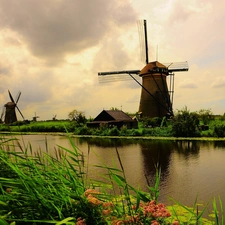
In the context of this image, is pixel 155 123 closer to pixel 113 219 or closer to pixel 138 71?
pixel 138 71

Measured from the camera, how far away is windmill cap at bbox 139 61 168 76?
3189 centimetres

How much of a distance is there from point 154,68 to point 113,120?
312 inches

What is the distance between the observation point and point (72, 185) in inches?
86.4

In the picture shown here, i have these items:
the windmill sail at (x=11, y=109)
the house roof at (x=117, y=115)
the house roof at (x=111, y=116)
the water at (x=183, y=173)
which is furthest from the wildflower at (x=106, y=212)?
the windmill sail at (x=11, y=109)

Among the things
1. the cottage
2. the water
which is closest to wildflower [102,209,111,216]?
the water

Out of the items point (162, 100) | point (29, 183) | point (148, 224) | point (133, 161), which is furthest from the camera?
point (162, 100)

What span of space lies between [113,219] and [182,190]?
6.31 metres

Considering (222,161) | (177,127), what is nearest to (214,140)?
(177,127)

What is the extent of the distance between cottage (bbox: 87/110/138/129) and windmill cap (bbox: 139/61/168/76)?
597cm

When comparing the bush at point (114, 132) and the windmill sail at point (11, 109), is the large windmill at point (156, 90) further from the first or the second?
the windmill sail at point (11, 109)

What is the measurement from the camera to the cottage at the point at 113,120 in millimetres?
32219

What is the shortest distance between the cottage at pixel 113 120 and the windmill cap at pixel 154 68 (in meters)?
5.97

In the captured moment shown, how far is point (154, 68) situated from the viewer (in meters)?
31.9

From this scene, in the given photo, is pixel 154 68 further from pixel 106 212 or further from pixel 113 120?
pixel 106 212
